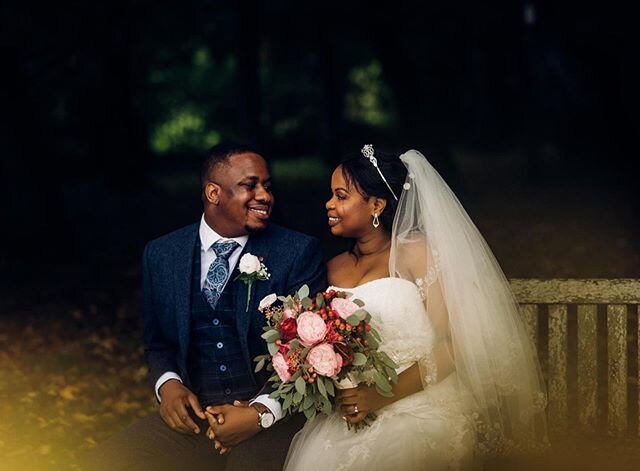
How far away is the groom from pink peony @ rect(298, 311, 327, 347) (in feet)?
1.83

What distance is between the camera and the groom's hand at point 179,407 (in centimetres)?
459

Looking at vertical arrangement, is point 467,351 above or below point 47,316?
above

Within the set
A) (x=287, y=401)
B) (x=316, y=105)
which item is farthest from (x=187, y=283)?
(x=316, y=105)

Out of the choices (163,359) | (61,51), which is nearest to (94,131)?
(61,51)

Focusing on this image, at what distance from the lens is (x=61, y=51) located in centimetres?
1380

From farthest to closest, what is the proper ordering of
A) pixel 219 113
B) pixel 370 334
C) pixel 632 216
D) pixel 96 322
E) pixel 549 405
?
pixel 219 113
pixel 632 216
pixel 96 322
pixel 549 405
pixel 370 334

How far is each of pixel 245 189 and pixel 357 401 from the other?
3.64 ft

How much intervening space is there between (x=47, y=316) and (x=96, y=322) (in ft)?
2.21

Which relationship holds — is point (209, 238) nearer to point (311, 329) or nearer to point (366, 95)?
point (311, 329)

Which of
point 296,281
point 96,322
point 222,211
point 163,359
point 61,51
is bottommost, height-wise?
point 96,322

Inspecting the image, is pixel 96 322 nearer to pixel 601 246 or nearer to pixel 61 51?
pixel 61 51

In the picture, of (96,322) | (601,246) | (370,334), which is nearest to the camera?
(370,334)

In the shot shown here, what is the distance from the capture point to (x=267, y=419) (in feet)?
14.8

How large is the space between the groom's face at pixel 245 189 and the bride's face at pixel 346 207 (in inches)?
12.0
